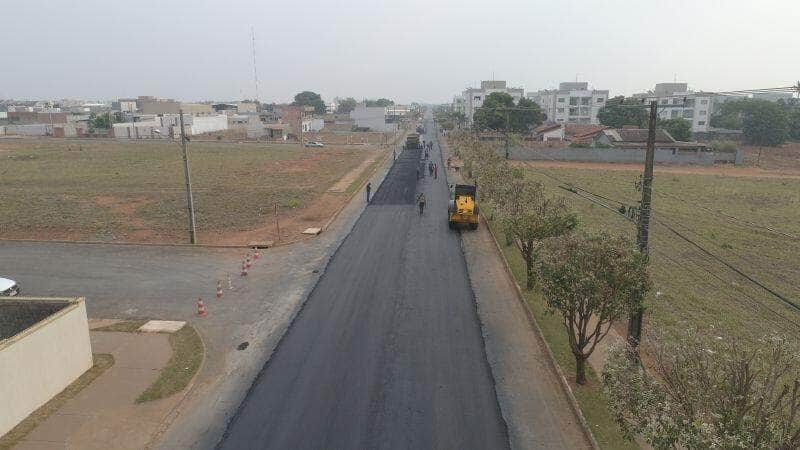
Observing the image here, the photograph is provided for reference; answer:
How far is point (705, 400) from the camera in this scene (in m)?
8.77

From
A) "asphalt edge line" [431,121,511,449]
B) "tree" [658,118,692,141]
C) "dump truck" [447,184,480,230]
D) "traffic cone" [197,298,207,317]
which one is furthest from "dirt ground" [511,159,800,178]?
"traffic cone" [197,298,207,317]

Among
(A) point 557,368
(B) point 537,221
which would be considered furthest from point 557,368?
(B) point 537,221

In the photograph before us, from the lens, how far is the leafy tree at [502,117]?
99.1 metres

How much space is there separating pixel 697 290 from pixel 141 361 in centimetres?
2222

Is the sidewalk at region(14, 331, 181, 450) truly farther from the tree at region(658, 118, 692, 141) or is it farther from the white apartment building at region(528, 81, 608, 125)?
the white apartment building at region(528, 81, 608, 125)

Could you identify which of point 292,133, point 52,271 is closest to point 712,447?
point 52,271

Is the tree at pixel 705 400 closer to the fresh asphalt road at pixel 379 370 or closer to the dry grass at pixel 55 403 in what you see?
the fresh asphalt road at pixel 379 370

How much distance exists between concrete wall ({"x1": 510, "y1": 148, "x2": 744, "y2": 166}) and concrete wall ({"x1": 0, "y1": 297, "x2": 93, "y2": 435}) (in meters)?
63.5

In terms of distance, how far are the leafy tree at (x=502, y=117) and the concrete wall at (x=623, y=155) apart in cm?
2571

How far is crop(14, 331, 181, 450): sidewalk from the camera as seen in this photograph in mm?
11750

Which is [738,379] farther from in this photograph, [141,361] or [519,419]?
[141,361]

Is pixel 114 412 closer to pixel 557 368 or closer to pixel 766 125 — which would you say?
pixel 557 368

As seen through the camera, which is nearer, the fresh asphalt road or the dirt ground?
the fresh asphalt road

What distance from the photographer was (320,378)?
564 inches
